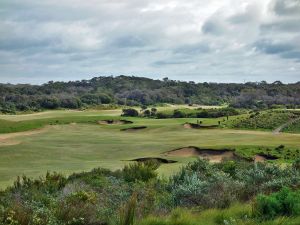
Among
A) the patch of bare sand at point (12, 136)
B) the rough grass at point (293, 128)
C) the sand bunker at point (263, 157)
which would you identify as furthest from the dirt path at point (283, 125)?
the patch of bare sand at point (12, 136)

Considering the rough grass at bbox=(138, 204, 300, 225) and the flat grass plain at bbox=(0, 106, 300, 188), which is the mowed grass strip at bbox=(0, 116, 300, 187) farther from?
the rough grass at bbox=(138, 204, 300, 225)

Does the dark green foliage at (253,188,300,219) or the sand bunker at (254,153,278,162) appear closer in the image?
the dark green foliage at (253,188,300,219)

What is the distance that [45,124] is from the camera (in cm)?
7269

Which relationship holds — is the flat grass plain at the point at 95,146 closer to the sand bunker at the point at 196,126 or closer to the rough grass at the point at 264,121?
the sand bunker at the point at 196,126

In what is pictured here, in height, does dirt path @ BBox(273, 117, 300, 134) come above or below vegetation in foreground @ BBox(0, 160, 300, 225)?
below

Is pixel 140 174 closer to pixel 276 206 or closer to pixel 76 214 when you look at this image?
pixel 276 206

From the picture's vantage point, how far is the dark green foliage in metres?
9.66

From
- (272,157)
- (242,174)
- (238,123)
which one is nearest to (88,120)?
(238,123)

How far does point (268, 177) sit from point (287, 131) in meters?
47.8

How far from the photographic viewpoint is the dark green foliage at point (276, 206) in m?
9.66

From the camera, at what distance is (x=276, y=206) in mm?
9828

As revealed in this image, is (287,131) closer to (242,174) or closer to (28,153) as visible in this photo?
(28,153)

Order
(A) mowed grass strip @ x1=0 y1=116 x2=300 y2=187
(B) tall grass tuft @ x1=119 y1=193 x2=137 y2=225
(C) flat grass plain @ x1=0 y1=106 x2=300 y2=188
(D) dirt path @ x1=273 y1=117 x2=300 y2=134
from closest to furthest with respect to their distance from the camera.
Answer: (B) tall grass tuft @ x1=119 y1=193 x2=137 y2=225
(C) flat grass plain @ x1=0 y1=106 x2=300 y2=188
(A) mowed grass strip @ x1=0 y1=116 x2=300 y2=187
(D) dirt path @ x1=273 y1=117 x2=300 y2=134

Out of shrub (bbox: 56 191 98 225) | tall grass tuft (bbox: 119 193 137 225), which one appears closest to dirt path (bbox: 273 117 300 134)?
shrub (bbox: 56 191 98 225)
